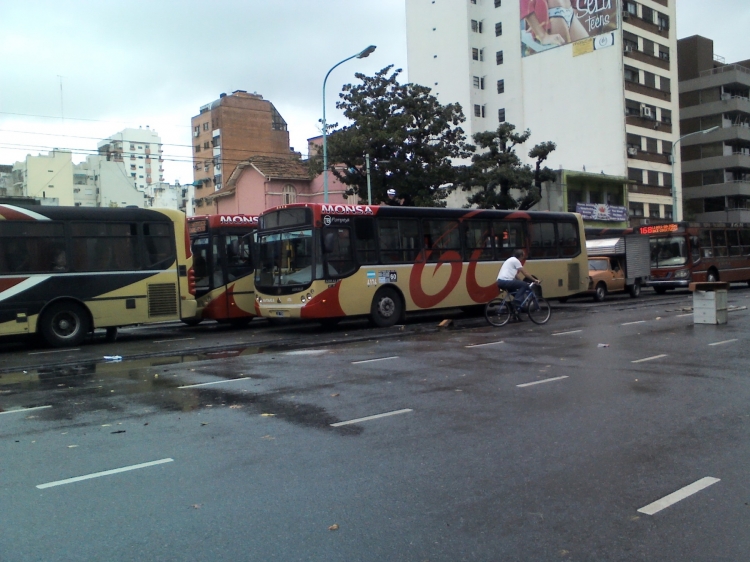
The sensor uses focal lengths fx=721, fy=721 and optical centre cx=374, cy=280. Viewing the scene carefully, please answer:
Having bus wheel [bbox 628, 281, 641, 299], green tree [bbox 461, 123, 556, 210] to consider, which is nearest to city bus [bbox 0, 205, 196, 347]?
bus wheel [bbox 628, 281, 641, 299]

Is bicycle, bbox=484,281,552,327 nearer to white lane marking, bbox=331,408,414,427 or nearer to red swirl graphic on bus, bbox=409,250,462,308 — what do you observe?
red swirl graphic on bus, bbox=409,250,462,308

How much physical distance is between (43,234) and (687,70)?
6751 centimetres

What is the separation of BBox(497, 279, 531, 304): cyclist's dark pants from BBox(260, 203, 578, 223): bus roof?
129 inches

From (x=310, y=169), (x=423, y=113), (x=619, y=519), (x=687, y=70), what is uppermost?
(x=687, y=70)

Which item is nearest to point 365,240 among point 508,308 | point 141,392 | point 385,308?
point 385,308

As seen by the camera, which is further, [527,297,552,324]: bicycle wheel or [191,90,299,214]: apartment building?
[191,90,299,214]: apartment building

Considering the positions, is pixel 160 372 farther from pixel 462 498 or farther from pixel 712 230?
pixel 712 230

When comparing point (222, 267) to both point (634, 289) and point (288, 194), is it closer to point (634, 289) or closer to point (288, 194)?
point (634, 289)

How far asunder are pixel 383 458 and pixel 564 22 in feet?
198

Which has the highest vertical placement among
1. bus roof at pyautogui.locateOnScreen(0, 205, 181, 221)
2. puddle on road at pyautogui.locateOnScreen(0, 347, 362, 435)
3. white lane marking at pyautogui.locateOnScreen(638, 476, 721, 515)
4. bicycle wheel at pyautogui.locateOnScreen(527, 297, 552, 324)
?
bus roof at pyautogui.locateOnScreen(0, 205, 181, 221)

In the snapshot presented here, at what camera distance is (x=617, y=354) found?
11945mm

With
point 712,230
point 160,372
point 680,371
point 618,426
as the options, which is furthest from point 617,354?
point 712,230

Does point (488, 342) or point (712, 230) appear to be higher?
point (712, 230)

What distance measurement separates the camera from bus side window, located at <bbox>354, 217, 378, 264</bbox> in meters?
18.2
